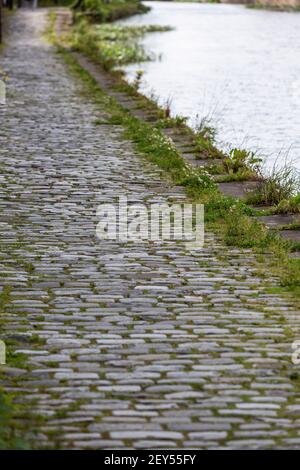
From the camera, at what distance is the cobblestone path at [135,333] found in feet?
18.0

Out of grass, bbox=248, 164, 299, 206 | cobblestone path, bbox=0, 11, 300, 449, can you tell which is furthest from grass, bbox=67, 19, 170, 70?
cobblestone path, bbox=0, 11, 300, 449

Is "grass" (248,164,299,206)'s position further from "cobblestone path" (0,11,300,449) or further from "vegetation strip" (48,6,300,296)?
"cobblestone path" (0,11,300,449)

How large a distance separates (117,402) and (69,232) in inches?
161

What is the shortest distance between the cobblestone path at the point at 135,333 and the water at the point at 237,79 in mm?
5518

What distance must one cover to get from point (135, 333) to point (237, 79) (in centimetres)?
2295

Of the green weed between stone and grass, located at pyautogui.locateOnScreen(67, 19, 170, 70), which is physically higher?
the green weed between stone

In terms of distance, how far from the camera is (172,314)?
7293 millimetres

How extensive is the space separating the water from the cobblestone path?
18.1 ft

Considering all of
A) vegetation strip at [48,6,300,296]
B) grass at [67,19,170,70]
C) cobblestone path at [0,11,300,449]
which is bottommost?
grass at [67,19,170,70]

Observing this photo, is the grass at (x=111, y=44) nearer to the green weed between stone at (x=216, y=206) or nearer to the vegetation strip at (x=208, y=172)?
the vegetation strip at (x=208, y=172)

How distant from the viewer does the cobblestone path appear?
216 inches

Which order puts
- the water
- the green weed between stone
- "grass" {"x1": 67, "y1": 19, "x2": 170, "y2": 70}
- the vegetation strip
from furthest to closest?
"grass" {"x1": 67, "y1": 19, "x2": 170, "y2": 70}
the water
the vegetation strip
the green weed between stone

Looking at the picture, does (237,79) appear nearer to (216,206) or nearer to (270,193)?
(270,193)
